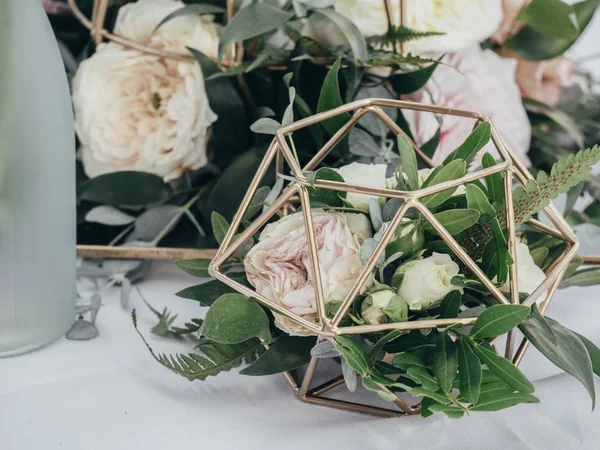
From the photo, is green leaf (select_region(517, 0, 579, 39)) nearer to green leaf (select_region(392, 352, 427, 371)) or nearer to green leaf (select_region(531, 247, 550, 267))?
green leaf (select_region(531, 247, 550, 267))

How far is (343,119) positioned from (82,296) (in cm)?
22

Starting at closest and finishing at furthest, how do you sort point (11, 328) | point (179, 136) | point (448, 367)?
point (448, 367) < point (11, 328) < point (179, 136)

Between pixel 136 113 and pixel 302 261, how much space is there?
0.25m

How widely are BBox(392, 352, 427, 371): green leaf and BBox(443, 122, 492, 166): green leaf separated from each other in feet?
0.30

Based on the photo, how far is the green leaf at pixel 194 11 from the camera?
0.44m

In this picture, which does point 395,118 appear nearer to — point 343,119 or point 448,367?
point 343,119

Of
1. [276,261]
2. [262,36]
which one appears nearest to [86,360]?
[276,261]

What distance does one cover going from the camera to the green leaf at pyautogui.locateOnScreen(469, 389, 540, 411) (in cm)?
24

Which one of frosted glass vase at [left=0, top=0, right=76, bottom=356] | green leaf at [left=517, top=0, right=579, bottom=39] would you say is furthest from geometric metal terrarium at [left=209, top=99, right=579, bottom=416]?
green leaf at [left=517, top=0, right=579, bottom=39]

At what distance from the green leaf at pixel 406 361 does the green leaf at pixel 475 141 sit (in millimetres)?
91

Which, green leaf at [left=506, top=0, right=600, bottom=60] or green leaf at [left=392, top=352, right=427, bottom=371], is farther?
green leaf at [left=506, top=0, right=600, bottom=60]

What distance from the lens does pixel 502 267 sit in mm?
272

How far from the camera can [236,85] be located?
1.54ft

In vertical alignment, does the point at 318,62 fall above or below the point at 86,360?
above
